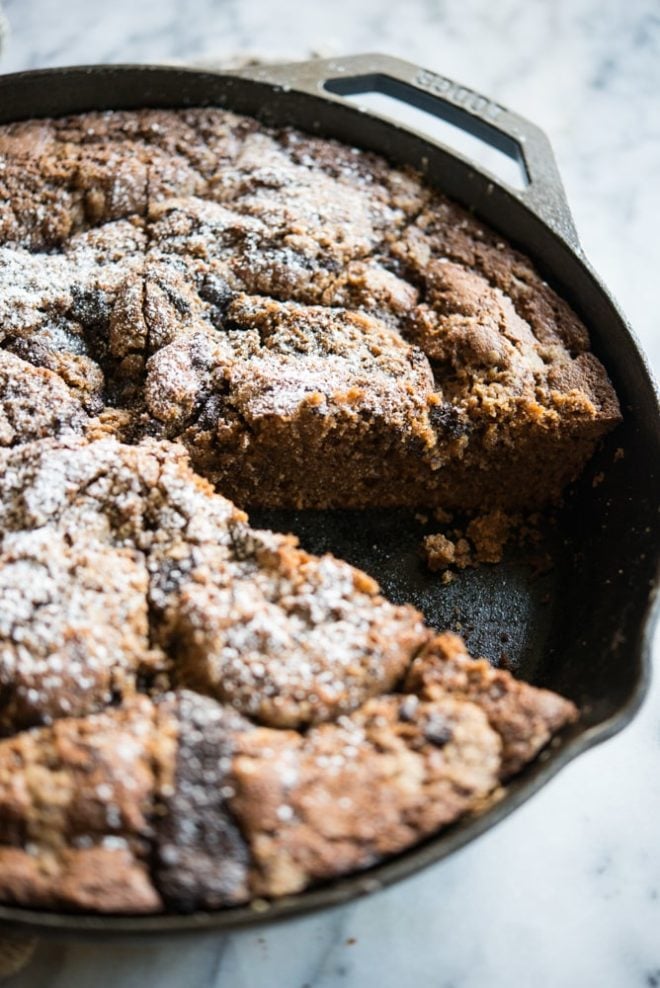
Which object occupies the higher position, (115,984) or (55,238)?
(55,238)

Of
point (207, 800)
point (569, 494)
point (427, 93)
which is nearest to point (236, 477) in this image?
point (569, 494)

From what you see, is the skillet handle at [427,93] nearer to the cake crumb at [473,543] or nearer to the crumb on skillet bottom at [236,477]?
the crumb on skillet bottom at [236,477]

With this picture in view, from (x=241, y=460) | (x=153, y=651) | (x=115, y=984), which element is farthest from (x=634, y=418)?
(x=115, y=984)

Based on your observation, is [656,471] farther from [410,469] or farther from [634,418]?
[410,469]

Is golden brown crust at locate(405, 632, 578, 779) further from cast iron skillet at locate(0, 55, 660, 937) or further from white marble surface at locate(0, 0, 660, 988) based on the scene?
white marble surface at locate(0, 0, 660, 988)

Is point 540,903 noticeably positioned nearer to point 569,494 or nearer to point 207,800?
point 207,800

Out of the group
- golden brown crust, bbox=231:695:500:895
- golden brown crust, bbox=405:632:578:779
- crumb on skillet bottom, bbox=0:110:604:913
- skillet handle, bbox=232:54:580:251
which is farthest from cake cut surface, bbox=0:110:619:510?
golden brown crust, bbox=231:695:500:895
